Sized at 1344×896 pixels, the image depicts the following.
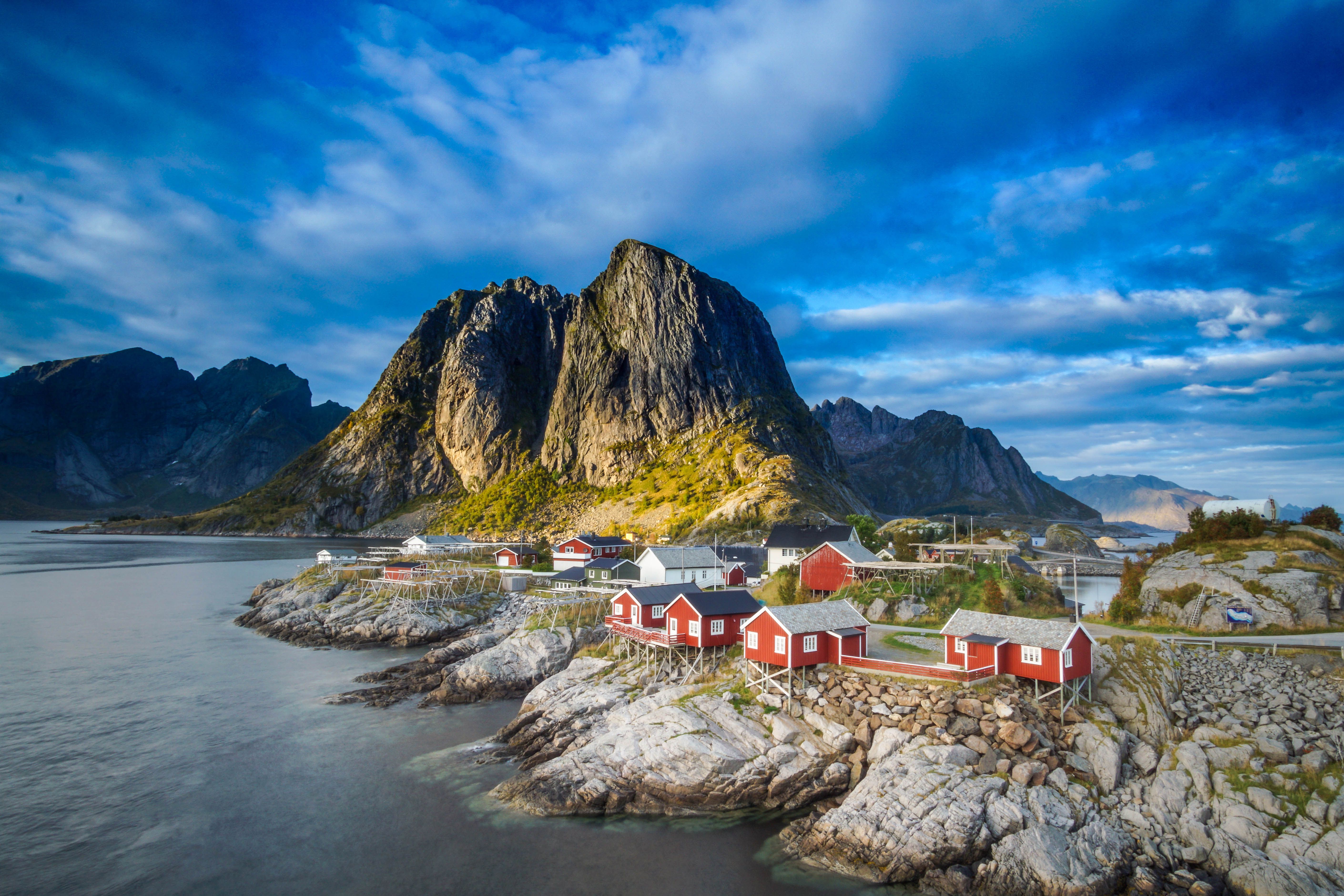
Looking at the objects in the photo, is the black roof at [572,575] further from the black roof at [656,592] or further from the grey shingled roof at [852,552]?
the grey shingled roof at [852,552]

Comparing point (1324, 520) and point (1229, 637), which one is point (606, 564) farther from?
point (1324, 520)

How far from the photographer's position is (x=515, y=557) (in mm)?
84688

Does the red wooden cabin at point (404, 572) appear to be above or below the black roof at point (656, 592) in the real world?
below

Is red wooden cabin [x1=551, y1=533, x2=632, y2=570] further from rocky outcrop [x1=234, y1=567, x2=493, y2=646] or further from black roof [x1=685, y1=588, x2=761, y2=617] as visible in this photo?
black roof [x1=685, y1=588, x2=761, y2=617]

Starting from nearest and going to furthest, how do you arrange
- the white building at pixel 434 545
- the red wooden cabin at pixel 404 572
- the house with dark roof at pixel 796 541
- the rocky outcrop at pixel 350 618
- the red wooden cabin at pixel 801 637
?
the red wooden cabin at pixel 801 637
the house with dark roof at pixel 796 541
the rocky outcrop at pixel 350 618
the red wooden cabin at pixel 404 572
the white building at pixel 434 545

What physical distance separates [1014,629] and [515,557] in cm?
6550

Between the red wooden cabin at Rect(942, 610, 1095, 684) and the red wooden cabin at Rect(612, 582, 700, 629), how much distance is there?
16.0 m

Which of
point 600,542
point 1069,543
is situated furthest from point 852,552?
point 1069,543

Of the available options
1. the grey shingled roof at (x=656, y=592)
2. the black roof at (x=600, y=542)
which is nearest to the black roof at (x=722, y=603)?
the grey shingled roof at (x=656, y=592)

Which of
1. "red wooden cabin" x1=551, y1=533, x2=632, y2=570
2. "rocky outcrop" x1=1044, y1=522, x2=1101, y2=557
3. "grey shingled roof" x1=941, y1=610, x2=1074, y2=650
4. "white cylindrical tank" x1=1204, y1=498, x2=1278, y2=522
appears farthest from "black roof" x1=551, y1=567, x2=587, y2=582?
"rocky outcrop" x1=1044, y1=522, x2=1101, y2=557

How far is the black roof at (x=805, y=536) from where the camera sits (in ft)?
199

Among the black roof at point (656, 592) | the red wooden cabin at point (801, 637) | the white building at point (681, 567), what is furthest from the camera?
the white building at point (681, 567)

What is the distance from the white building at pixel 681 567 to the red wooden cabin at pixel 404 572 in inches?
1015

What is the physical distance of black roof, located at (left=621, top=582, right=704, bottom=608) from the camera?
4322 centimetres
